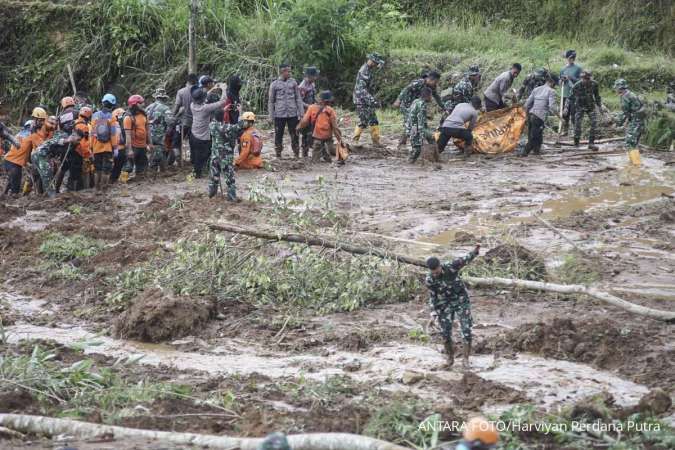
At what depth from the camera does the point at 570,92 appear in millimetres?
17500

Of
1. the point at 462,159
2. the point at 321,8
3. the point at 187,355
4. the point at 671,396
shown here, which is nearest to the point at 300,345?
the point at 187,355

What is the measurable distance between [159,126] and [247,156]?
144 cm

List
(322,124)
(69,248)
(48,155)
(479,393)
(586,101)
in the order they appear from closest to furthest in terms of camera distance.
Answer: (479,393)
(69,248)
(48,155)
(322,124)
(586,101)

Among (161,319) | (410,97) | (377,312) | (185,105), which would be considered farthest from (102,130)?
(377,312)

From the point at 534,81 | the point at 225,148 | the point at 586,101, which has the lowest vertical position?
the point at 225,148

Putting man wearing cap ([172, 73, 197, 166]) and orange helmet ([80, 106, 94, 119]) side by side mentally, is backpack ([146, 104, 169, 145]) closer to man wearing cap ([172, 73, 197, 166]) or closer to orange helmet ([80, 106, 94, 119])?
man wearing cap ([172, 73, 197, 166])

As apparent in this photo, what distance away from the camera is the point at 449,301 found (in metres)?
8.38

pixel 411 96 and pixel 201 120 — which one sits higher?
pixel 411 96

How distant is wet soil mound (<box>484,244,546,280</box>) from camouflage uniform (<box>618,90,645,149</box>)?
19.4ft

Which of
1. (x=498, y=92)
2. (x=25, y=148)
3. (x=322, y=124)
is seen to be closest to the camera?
(x=25, y=148)

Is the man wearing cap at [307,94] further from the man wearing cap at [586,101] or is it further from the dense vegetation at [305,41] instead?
the man wearing cap at [586,101]

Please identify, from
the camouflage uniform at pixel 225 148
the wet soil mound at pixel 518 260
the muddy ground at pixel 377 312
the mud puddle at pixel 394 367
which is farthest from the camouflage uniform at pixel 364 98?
the mud puddle at pixel 394 367

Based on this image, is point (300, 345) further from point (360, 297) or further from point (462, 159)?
point (462, 159)

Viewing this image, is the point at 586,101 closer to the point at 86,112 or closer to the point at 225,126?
the point at 225,126
